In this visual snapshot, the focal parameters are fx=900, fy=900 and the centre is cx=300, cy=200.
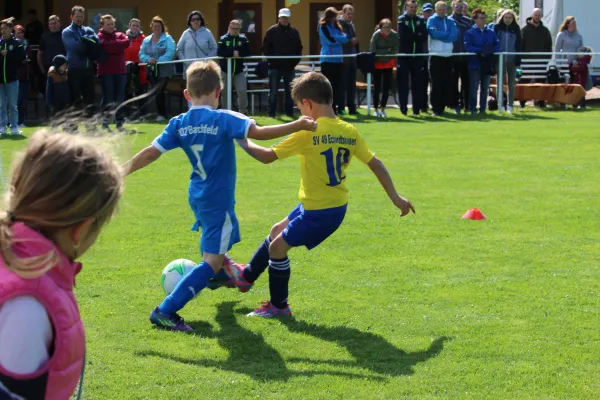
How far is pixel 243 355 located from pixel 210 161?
1272mm

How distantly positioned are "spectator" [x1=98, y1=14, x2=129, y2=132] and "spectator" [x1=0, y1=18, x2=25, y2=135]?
4.86ft

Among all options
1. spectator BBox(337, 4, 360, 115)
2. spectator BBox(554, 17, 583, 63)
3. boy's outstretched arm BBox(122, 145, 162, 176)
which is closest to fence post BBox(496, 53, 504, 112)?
spectator BBox(554, 17, 583, 63)

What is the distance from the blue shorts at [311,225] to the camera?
5.94 metres

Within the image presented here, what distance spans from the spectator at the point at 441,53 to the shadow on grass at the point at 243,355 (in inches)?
561

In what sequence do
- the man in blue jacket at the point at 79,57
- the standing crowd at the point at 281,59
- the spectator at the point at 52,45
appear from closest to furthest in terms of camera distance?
the man in blue jacket at the point at 79,57 < the standing crowd at the point at 281,59 < the spectator at the point at 52,45

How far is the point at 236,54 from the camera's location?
61.0 ft

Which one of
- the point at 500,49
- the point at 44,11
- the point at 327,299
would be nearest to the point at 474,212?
the point at 327,299

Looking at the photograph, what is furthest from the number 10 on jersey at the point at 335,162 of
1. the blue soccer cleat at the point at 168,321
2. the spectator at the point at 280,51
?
the spectator at the point at 280,51

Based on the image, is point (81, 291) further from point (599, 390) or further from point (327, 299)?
point (599, 390)

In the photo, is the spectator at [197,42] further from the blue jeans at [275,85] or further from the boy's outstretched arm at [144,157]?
the boy's outstretched arm at [144,157]

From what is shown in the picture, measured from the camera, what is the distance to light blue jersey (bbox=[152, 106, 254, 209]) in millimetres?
5703

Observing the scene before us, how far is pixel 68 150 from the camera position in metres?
2.04

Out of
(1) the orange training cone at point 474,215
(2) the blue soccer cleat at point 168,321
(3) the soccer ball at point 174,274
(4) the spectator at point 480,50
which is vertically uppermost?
(4) the spectator at point 480,50

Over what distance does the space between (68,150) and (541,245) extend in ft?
22.2
